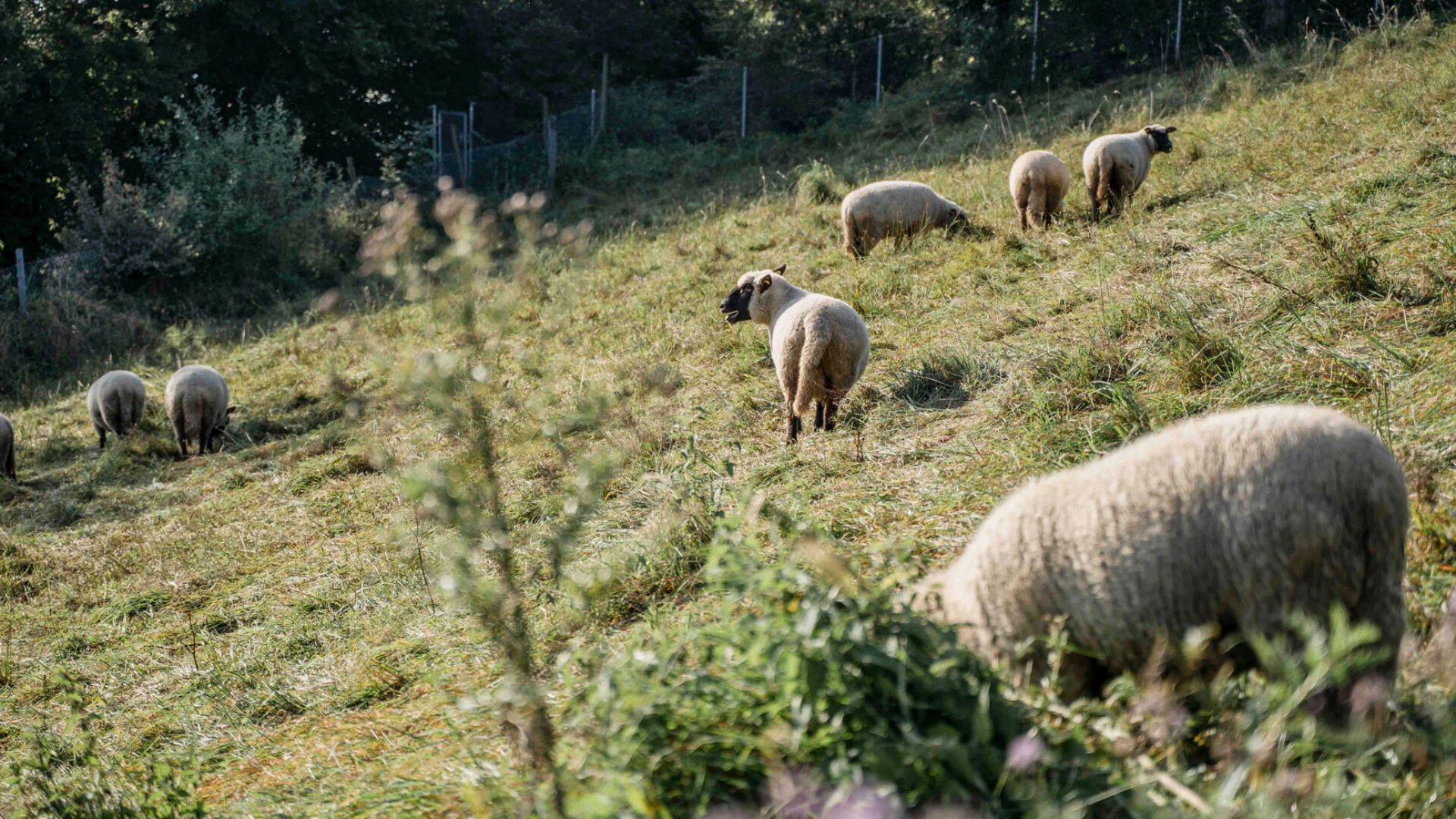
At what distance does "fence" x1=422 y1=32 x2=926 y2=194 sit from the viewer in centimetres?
2312

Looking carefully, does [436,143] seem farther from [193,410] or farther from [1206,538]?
[1206,538]

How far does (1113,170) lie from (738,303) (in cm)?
433

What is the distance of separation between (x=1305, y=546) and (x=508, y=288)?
6.64ft

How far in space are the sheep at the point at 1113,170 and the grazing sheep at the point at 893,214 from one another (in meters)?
1.32

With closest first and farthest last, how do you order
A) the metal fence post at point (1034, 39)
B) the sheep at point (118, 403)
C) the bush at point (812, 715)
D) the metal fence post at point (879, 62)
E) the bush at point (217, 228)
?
the bush at point (812, 715), the sheep at point (118, 403), the bush at point (217, 228), the metal fence post at point (1034, 39), the metal fence post at point (879, 62)

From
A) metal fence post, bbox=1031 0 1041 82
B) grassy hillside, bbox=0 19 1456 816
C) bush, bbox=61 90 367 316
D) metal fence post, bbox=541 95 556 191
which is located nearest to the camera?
grassy hillside, bbox=0 19 1456 816

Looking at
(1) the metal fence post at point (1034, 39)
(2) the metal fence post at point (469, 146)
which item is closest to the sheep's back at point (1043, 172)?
(1) the metal fence post at point (1034, 39)

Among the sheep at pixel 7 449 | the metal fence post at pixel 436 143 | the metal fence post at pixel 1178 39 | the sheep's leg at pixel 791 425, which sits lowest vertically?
the sheep at pixel 7 449

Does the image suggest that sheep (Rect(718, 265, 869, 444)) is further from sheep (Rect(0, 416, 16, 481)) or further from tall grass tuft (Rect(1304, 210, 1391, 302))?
sheep (Rect(0, 416, 16, 481))

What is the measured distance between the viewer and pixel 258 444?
10.7 metres

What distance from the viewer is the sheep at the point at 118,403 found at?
11.5 metres

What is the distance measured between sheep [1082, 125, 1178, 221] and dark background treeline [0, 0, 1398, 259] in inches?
307

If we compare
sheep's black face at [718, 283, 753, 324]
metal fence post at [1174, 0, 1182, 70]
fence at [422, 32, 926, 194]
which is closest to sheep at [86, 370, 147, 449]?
sheep's black face at [718, 283, 753, 324]

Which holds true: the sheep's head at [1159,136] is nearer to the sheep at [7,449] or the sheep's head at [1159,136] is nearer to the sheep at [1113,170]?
the sheep at [1113,170]
